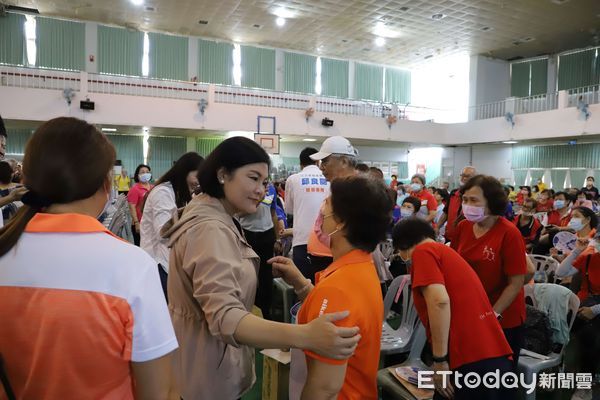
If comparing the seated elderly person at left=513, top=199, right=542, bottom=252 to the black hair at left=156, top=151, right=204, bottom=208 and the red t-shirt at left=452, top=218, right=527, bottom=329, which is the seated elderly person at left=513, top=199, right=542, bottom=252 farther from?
the black hair at left=156, top=151, right=204, bottom=208

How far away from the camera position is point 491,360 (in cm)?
168

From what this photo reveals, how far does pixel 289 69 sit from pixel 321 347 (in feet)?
53.4

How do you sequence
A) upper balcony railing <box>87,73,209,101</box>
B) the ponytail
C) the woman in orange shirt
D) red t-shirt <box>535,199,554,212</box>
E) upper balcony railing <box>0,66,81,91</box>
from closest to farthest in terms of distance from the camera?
the ponytail, the woman in orange shirt, red t-shirt <box>535,199,554,212</box>, upper balcony railing <box>0,66,81,91</box>, upper balcony railing <box>87,73,209,101</box>

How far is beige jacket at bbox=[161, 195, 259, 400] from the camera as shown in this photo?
1.12 metres

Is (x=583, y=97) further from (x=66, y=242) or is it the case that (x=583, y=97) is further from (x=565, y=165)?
(x=66, y=242)

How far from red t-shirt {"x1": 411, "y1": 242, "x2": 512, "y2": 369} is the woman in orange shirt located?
16.3 inches

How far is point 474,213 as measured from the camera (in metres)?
2.27

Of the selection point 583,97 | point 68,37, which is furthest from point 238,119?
point 583,97

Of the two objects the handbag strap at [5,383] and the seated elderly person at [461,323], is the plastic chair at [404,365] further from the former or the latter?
the handbag strap at [5,383]

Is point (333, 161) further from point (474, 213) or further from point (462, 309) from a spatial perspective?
point (462, 309)

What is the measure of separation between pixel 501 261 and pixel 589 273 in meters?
1.64

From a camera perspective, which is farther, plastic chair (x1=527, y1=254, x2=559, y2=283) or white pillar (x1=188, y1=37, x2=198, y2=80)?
white pillar (x1=188, y1=37, x2=198, y2=80)

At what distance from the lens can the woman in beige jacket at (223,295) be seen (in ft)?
3.36

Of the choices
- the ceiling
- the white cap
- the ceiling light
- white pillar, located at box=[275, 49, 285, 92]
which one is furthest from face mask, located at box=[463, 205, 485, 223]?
white pillar, located at box=[275, 49, 285, 92]
